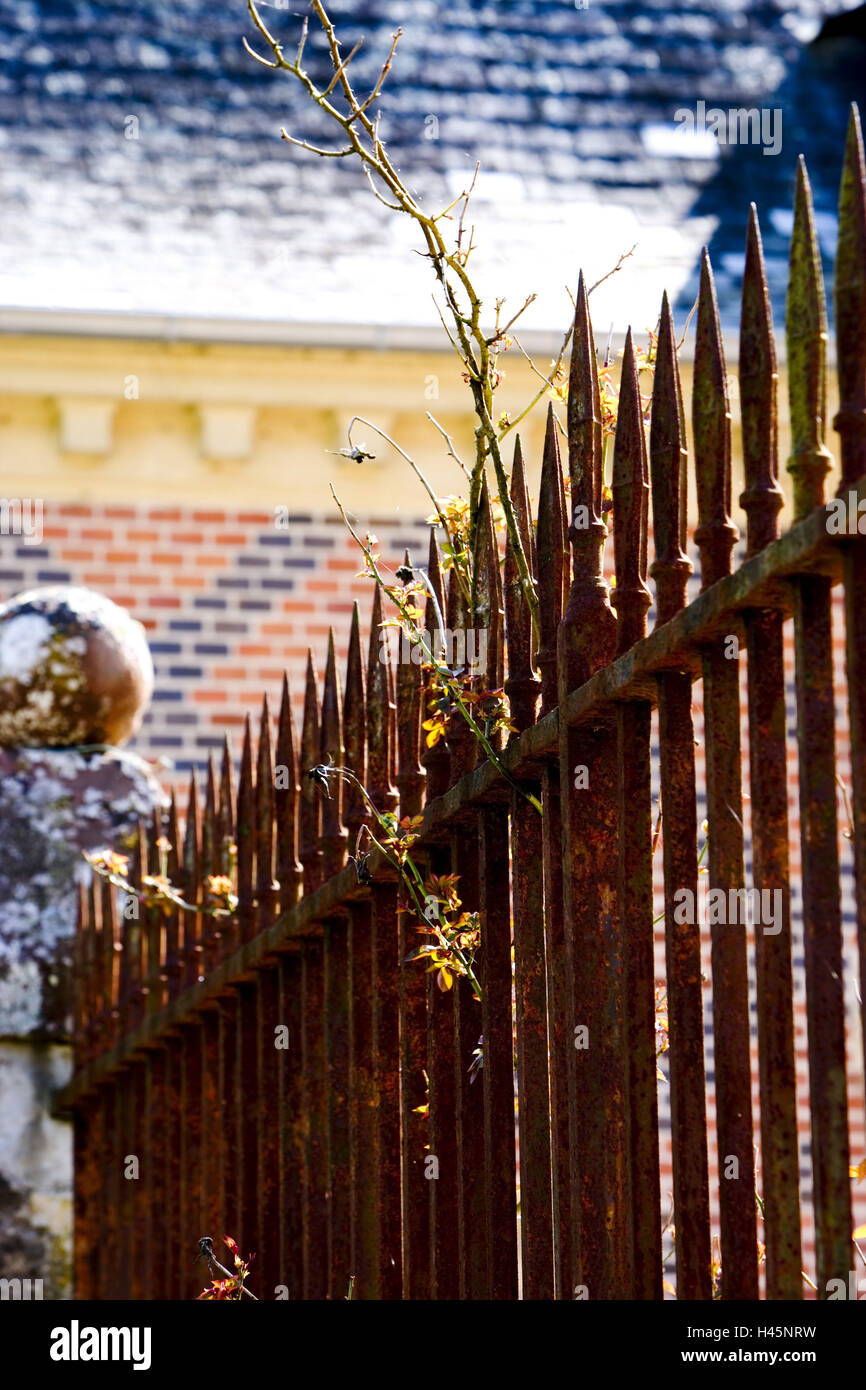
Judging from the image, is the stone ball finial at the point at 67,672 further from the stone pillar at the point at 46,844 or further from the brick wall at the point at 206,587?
the brick wall at the point at 206,587

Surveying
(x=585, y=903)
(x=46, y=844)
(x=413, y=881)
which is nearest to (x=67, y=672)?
(x=46, y=844)

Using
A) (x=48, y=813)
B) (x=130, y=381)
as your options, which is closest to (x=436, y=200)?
(x=130, y=381)

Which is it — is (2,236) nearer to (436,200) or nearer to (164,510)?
(164,510)

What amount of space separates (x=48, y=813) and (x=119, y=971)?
392 millimetres

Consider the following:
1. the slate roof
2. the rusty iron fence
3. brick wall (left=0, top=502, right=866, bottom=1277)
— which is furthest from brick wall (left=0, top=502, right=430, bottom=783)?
the rusty iron fence

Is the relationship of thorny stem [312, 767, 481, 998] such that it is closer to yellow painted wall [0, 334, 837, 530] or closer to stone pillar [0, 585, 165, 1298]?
stone pillar [0, 585, 165, 1298]

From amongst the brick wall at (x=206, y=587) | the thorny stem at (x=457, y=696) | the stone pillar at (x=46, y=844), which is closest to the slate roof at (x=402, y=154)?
the brick wall at (x=206, y=587)

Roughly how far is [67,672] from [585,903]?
2810mm

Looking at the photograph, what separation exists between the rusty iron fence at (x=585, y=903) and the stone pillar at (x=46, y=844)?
1106 millimetres

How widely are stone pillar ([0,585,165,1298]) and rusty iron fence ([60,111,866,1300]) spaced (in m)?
1.11

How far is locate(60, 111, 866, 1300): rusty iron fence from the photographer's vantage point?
1386 mm

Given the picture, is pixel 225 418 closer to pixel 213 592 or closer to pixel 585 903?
pixel 213 592

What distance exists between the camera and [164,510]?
23.9 ft

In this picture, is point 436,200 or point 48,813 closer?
point 48,813
